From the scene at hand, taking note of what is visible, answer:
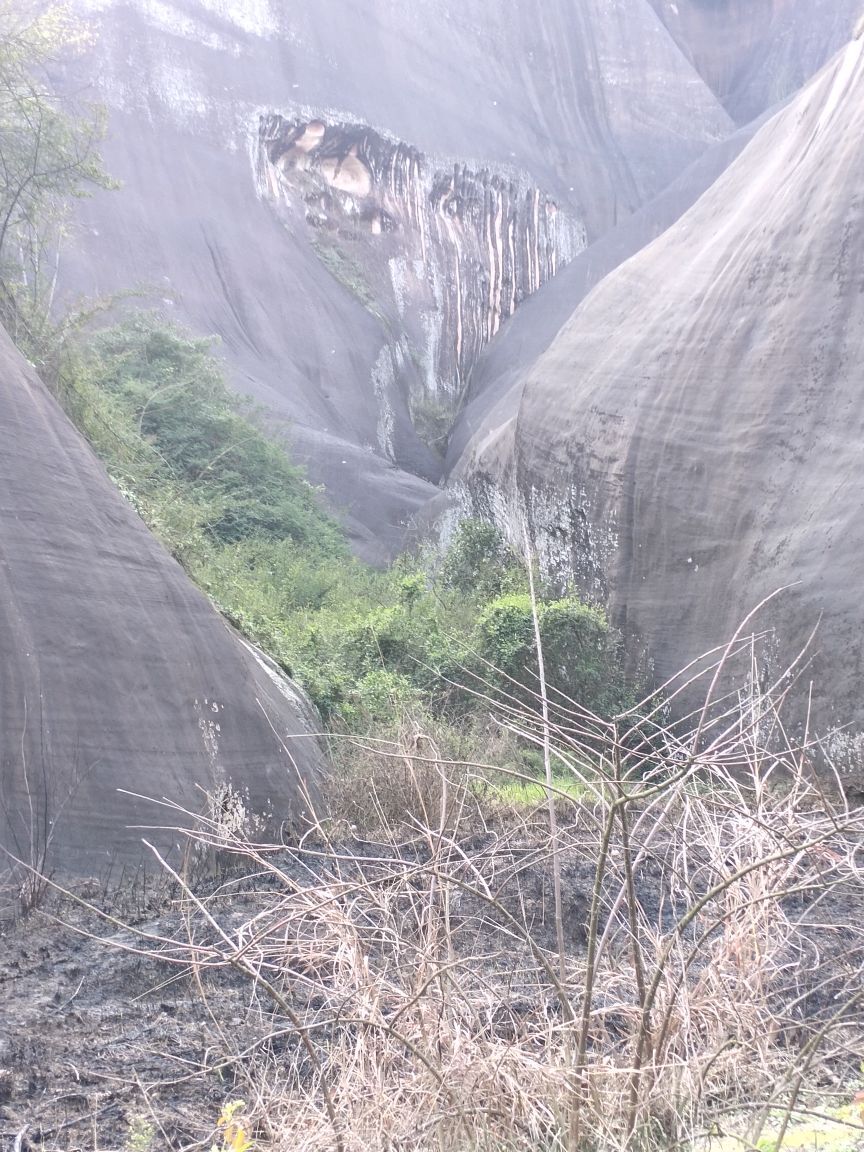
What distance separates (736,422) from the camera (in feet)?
34.6

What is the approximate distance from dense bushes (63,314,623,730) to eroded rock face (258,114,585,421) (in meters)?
10.7

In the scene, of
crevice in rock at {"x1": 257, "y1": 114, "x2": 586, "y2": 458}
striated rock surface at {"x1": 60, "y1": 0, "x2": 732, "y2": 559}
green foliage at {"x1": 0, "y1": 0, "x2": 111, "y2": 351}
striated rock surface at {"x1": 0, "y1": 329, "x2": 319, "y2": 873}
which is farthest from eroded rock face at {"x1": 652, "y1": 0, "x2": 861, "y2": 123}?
striated rock surface at {"x1": 0, "y1": 329, "x2": 319, "y2": 873}

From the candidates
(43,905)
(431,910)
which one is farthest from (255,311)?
(431,910)

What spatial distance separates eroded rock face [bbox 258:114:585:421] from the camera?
29906 mm

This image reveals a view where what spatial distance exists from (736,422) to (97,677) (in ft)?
23.4

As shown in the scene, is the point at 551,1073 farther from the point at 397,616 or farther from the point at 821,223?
the point at 821,223

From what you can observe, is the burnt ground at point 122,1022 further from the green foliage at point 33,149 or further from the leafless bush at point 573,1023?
the green foliage at point 33,149

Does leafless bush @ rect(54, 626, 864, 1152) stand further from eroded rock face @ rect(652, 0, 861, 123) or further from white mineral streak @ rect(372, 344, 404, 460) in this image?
eroded rock face @ rect(652, 0, 861, 123)

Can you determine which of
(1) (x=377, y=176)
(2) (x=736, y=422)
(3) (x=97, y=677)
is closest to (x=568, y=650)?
(2) (x=736, y=422)

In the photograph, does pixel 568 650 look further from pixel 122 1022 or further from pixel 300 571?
pixel 122 1022

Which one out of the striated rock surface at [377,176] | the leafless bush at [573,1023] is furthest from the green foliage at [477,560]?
the leafless bush at [573,1023]

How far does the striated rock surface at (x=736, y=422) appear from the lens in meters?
9.29

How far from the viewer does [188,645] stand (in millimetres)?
6566

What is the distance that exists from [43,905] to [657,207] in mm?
29619
